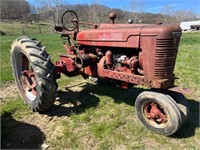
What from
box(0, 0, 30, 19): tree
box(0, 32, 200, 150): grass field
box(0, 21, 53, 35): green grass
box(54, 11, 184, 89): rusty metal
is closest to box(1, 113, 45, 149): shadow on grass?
box(0, 32, 200, 150): grass field

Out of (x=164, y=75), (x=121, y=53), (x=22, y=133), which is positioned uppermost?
(x=121, y=53)

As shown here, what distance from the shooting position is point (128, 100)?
4.82 m

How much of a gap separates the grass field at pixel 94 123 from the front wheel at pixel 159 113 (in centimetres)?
14

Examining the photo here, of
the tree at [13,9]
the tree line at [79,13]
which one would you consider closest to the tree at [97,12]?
the tree line at [79,13]

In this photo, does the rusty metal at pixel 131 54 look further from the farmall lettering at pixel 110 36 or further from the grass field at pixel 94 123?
the grass field at pixel 94 123

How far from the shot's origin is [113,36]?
12.6 feet

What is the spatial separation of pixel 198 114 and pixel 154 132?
3.81 ft

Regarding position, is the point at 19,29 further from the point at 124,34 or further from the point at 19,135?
the point at 124,34

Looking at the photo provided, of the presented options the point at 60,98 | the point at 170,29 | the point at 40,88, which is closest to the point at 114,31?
the point at 170,29

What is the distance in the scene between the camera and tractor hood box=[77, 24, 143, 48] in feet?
11.7

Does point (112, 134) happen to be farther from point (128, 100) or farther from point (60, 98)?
point (60, 98)

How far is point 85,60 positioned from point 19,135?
170 centimetres

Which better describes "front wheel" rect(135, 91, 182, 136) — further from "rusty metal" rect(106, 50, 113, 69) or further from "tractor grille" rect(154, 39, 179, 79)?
"rusty metal" rect(106, 50, 113, 69)

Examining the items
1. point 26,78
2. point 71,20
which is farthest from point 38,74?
point 71,20
